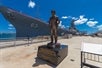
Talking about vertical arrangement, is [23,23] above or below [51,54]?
above

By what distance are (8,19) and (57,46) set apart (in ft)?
82.8

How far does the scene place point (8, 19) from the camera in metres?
28.4

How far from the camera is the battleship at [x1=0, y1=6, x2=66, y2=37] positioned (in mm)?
27487

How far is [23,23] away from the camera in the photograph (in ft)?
101

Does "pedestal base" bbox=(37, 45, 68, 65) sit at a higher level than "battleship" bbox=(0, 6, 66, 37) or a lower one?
lower

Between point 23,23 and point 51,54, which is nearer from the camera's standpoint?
point 51,54

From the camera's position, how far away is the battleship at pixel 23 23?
90.2 feet

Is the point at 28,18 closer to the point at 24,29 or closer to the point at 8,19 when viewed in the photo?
the point at 24,29

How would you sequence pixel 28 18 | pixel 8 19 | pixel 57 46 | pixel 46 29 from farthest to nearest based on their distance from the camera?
pixel 46 29 < pixel 28 18 < pixel 8 19 < pixel 57 46

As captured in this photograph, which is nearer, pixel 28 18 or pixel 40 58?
pixel 40 58

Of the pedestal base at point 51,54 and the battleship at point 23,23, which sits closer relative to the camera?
the pedestal base at point 51,54

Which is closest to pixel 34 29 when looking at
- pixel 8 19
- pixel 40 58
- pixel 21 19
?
pixel 21 19

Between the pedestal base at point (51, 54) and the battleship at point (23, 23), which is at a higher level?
the battleship at point (23, 23)

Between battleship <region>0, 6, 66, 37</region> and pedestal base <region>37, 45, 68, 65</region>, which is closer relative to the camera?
pedestal base <region>37, 45, 68, 65</region>
